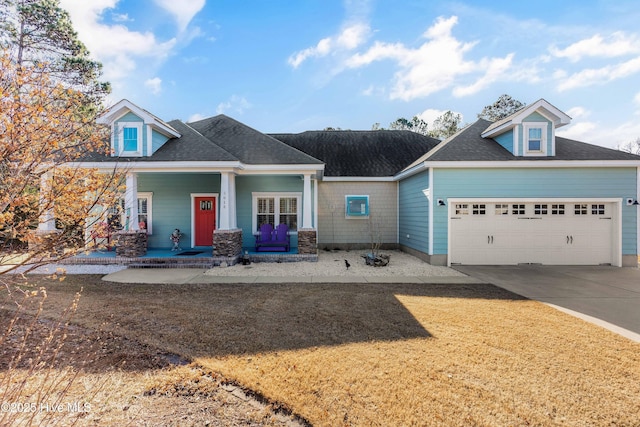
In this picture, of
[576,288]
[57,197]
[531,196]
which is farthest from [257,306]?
[531,196]

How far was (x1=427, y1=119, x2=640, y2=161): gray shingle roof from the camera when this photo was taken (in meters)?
9.75

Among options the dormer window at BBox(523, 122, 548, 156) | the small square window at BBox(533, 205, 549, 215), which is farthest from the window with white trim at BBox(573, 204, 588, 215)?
the dormer window at BBox(523, 122, 548, 156)

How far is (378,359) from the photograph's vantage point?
11.4ft

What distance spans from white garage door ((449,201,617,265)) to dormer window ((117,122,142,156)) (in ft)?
38.3

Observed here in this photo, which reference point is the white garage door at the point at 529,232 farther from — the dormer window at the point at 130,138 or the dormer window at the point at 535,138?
the dormer window at the point at 130,138

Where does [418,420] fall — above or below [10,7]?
below

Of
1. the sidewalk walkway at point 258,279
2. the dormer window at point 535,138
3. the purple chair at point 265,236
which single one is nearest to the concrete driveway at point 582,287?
the sidewalk walkway at point 258,279

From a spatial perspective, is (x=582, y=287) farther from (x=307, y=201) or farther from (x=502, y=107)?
(x=502, y=107)

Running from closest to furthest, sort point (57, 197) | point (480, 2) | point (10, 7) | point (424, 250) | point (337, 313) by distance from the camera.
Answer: point (57, 197)
point (337, 313)
point (480, 2)
point (424, 250)
point (10, 7)

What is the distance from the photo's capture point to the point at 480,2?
364 inches

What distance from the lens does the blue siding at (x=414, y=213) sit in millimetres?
10289

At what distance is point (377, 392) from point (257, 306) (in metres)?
3.32

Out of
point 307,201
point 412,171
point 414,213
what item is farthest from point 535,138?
point 307,201

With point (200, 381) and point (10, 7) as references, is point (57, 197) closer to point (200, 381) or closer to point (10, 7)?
point (200, 381)
